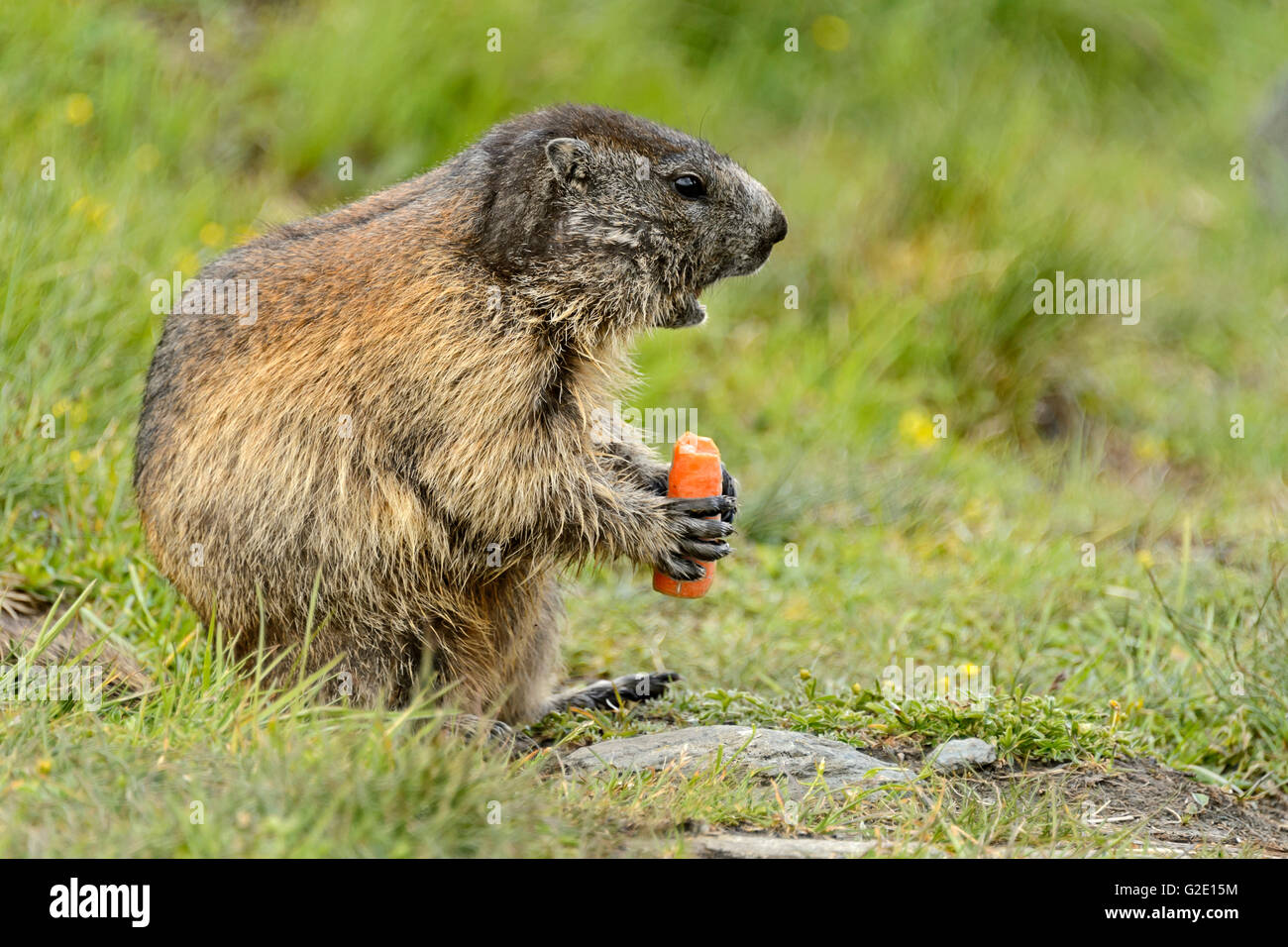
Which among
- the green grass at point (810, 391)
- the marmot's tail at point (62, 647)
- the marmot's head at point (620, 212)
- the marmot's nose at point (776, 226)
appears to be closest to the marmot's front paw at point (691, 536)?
the green grass at point (810, 391)

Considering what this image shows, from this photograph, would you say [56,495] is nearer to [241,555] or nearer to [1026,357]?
[241,555]

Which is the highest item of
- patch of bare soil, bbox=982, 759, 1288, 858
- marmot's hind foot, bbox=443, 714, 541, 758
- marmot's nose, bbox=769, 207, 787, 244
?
marmot's nose, bbox=769, 207, 787, 244

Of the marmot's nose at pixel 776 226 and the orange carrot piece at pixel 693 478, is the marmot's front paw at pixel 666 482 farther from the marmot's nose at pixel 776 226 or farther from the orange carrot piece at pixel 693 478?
the marmot's nose at pixel 776 226

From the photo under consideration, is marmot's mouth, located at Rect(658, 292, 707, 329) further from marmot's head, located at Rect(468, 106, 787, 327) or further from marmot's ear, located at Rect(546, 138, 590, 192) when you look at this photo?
marmot's ear, located at Rect(546, 138, 590, 192)

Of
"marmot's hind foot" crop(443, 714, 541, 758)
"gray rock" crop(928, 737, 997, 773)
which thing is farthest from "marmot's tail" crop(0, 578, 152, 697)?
"gray rock" crop(928, 737, 997, 773)

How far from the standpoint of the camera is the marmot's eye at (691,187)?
482cm

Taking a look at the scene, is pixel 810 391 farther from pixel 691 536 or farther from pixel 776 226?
pixel 691 536

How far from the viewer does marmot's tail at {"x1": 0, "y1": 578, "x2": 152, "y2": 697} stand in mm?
4504

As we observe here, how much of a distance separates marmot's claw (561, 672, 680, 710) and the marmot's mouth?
1.29 m

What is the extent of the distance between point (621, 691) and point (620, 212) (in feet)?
5.71

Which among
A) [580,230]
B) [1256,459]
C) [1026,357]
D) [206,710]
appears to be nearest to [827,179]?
[1026,357]

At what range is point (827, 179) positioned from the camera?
371 inches

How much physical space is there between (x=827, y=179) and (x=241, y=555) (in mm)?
5957

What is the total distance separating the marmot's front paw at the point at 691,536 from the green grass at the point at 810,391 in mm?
542
